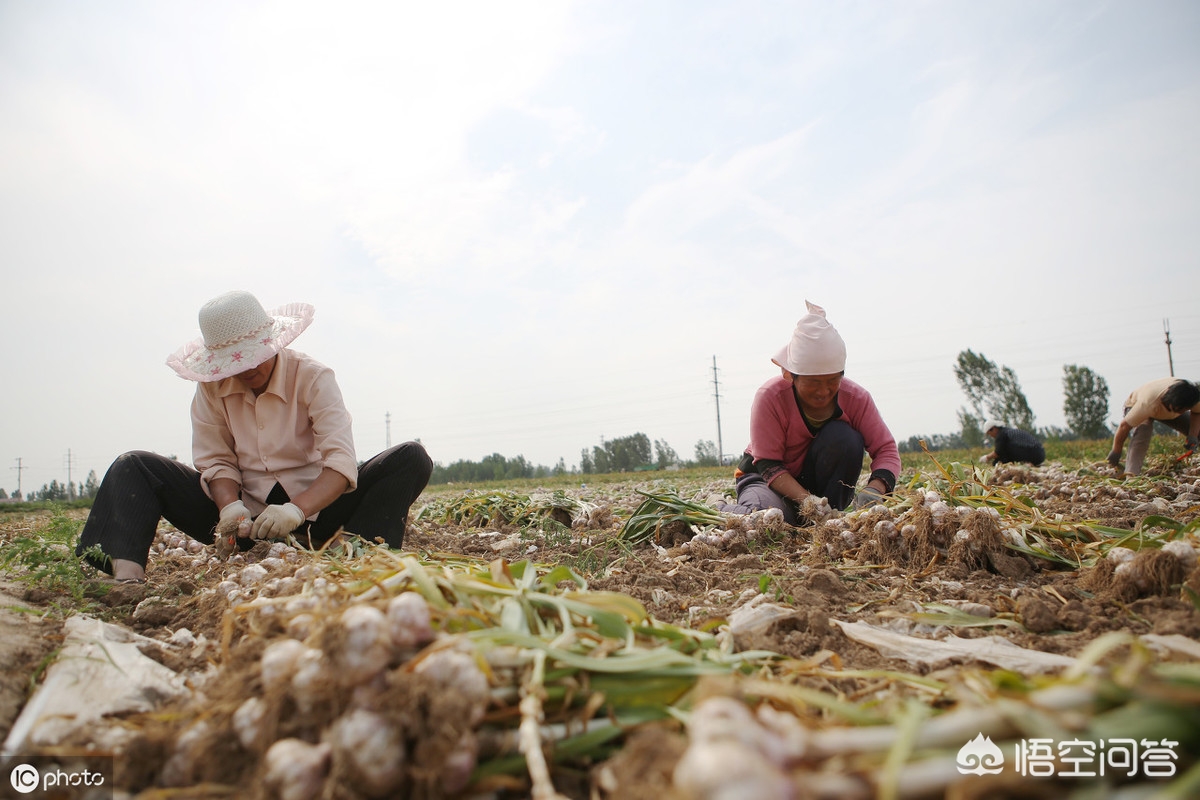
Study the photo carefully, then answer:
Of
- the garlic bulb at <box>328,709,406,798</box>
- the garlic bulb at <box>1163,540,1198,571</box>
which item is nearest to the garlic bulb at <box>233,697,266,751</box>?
the garlic bulb at <box>328,709,406,798</box>

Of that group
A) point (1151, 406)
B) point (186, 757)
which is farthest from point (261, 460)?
point (1151, 406)

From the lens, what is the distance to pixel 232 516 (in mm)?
2848

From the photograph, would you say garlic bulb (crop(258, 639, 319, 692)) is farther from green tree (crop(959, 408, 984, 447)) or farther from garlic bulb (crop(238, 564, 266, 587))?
green tree (crop(959, 408, 984, 447))

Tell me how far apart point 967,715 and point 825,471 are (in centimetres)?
332

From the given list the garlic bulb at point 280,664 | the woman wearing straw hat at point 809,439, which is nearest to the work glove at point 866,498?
the woman wearing straw hat at point 809,439

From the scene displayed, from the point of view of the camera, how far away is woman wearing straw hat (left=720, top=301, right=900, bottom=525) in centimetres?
365

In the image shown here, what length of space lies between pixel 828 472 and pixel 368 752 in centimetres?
348

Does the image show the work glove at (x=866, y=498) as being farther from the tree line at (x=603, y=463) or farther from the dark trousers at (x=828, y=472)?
the tree line at (x=603, y=463)

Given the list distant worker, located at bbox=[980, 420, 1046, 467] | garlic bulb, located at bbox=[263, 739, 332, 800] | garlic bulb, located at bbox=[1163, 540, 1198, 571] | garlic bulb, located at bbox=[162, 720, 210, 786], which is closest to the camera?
garlic bulb, located at bbox=[263, 739, 332, 800]

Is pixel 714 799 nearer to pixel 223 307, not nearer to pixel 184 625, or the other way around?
pixel 184 625

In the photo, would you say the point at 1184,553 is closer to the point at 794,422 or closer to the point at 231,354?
the point at 794,422

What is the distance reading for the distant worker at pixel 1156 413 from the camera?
643cm

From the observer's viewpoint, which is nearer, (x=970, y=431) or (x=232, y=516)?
(x=232, y=516)

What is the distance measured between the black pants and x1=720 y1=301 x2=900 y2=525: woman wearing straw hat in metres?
1.95
